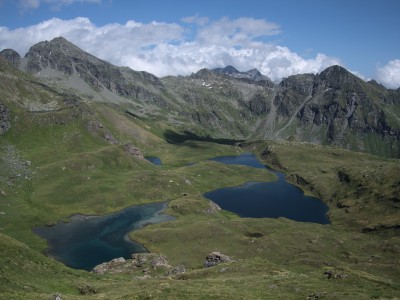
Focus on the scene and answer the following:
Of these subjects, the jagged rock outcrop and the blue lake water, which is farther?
the blue lake water

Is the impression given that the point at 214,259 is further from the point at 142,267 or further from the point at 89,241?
the point at 89,241

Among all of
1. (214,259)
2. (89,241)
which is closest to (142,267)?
(214,259)

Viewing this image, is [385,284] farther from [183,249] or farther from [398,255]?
[183,249]

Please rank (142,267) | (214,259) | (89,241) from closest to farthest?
(142,267)
(214,259)
(89,241)

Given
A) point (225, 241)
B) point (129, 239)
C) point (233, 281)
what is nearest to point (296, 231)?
point (225, 241)

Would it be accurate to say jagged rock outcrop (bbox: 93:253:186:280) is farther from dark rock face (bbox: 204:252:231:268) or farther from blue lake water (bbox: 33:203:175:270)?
blue lake water (bbox: 33:203:175:270)

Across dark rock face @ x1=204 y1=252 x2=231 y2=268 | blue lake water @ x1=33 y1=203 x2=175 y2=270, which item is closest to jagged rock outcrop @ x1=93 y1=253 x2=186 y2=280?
dark rock face @ x1=204 y1=252 x2=231 y2=268

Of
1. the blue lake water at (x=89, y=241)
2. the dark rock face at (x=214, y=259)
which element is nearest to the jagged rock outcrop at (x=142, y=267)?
the dark rock face at (x=214, y=259)

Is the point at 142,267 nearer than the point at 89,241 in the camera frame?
Yes

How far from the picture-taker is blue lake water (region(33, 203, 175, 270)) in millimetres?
152875

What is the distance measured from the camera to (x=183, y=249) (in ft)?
532

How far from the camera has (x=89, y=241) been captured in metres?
170

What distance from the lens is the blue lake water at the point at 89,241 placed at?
152875 mm

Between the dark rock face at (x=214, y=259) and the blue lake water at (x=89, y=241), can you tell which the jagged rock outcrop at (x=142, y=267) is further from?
the blue lake water at (x=89, y=241)
